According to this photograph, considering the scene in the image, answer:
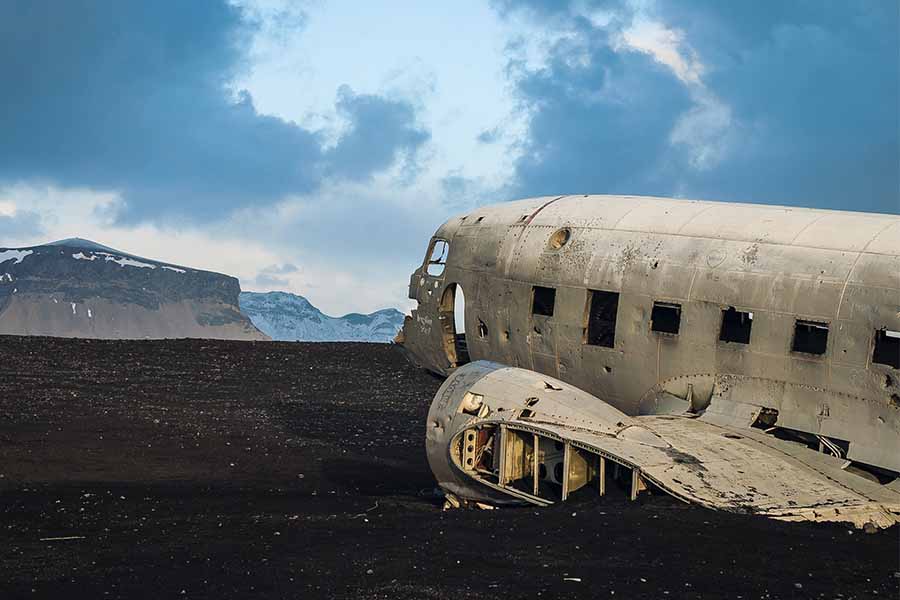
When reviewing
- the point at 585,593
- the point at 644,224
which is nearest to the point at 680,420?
the point at 644,224

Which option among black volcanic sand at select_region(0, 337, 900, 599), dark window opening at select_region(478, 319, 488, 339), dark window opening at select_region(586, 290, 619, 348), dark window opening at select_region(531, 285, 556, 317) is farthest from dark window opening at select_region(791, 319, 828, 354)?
dark window opening at select_region(478, 319, 488, 339)

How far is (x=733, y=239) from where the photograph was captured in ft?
52.4

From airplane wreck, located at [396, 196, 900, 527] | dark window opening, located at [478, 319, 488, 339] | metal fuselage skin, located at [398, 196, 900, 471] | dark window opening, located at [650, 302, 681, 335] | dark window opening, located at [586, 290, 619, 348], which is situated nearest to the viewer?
airplane wreck, located at [396, 196, 900, 527]

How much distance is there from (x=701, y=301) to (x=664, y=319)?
0.90 m

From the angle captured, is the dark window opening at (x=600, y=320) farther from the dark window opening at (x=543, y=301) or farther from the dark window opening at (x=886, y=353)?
the dark window opening at (x=886, y=353)

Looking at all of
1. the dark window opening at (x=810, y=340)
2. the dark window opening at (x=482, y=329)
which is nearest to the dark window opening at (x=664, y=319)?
the dark window opening at (x=810, y=340)

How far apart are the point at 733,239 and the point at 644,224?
1.75 meters

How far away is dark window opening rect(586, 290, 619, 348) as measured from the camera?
57.0ft

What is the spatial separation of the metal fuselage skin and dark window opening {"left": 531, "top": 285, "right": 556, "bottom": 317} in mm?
42

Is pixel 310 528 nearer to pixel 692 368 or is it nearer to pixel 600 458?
pixel 600 458

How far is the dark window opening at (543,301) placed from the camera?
18.1 metres

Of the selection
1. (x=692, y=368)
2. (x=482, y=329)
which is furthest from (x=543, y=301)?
(x=692, y=368)

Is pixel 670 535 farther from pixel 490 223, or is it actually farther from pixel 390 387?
pixel 390 387

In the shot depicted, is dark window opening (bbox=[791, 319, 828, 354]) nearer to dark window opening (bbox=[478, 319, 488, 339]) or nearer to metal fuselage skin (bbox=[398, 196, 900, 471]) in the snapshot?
metal fuselage skin (bbox=[398, 196, 900, 471])
